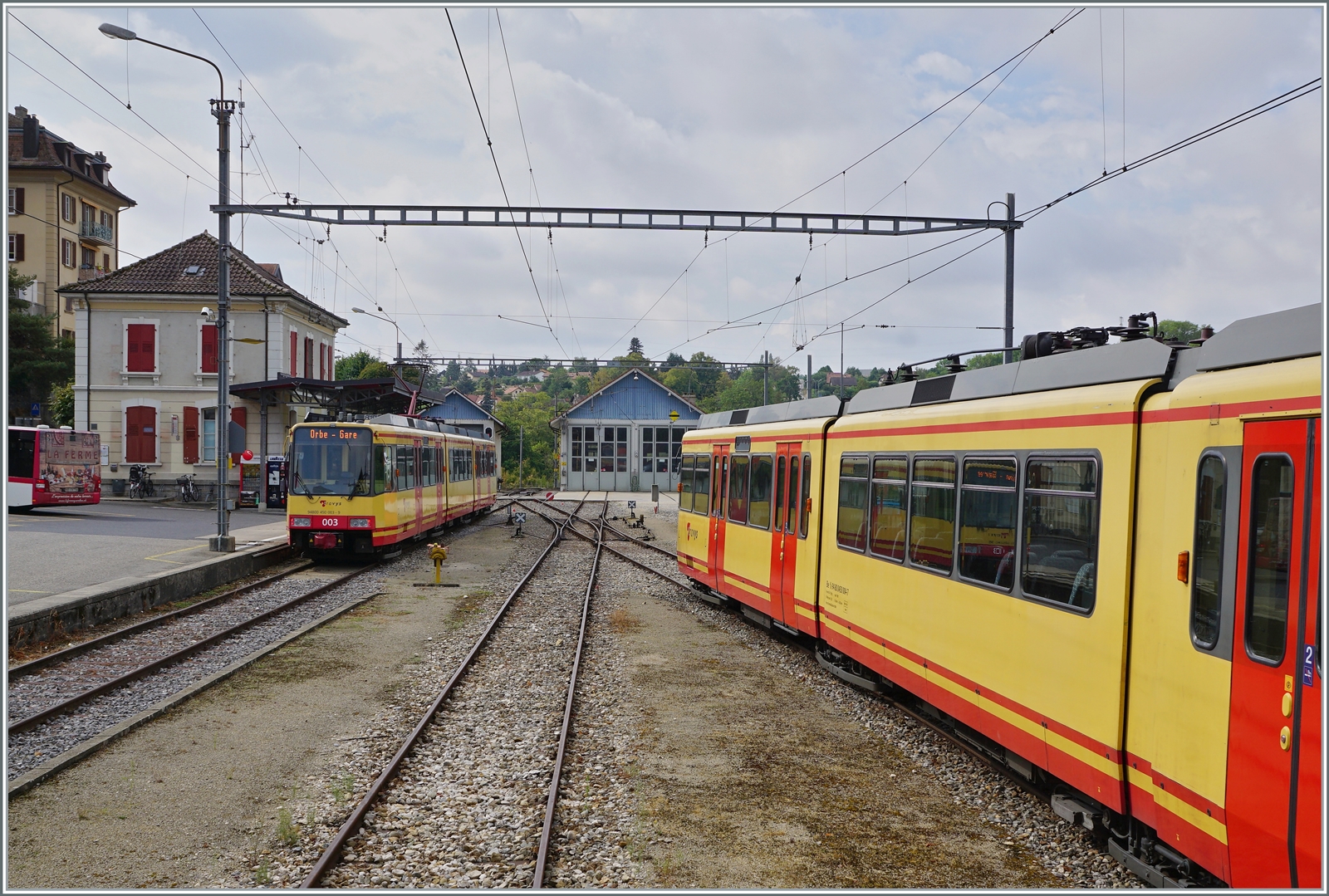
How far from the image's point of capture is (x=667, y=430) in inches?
2445

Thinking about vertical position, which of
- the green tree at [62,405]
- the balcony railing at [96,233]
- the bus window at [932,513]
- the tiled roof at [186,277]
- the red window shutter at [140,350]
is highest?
the balcony railing at [96,233]

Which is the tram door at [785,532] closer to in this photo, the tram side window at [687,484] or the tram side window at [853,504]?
the tram side window at [853,504]

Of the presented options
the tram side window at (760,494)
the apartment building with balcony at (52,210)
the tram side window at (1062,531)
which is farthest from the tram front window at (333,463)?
the apartment building with balcony at (52,210)

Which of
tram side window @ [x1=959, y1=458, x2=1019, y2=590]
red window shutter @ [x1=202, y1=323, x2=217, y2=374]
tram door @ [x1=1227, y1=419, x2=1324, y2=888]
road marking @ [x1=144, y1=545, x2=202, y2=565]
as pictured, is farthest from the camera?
red window shutter @ [x1=202, y1=323, x2=217, y2=374]

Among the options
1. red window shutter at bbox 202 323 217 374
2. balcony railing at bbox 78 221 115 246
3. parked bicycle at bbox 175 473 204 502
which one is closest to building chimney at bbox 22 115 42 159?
balcony railing at bbox 78 221 115 246

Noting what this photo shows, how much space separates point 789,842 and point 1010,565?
7.74 feet

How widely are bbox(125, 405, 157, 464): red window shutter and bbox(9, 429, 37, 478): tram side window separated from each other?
28.2 ft

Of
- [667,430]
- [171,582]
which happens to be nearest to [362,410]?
[171,582]

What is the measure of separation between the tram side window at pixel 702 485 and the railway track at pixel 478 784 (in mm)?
3661

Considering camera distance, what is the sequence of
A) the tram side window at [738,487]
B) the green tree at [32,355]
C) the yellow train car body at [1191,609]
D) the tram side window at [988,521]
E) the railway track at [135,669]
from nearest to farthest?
the yellow train car body at [1191,609] < the tram side window at [988,521] < the railway track at [135,669] < the tram side window at [738,487] < the green tree at [32,355]

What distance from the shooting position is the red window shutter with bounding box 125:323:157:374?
38.4 meters

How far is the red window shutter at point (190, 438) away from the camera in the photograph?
1501 inches

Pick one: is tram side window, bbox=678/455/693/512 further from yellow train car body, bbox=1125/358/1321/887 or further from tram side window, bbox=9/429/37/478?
tram side window, bbox=9/429/37/478

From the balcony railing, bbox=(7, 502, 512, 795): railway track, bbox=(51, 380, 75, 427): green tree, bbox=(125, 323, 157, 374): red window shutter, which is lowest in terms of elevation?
bbox=(7, 502, 512, 795): railway track
